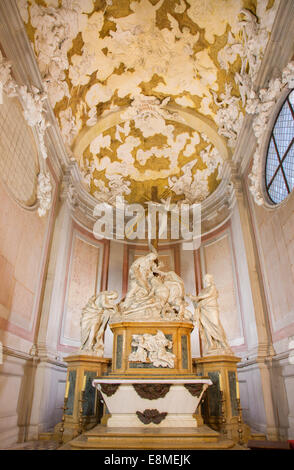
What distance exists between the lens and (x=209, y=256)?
10406mm

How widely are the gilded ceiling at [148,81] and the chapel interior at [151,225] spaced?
0.05 m

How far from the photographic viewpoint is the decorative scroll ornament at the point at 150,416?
15.7ft

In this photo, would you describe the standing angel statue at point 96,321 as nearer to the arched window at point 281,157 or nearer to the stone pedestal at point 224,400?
the stone pedestal at point 224,400

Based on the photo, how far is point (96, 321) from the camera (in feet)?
20.9

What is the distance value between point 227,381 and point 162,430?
170cm

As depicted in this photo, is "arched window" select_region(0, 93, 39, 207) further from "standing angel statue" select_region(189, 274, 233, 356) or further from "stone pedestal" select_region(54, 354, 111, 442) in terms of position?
"standing angel statue" select_region(189, 274, 233, 356)

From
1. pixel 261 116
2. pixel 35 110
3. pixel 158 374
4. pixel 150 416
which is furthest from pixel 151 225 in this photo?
pixel 150 416

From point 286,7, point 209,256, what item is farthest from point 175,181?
point 286,7

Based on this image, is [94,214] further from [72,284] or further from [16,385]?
[16,385]

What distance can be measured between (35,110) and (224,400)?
6.59 m

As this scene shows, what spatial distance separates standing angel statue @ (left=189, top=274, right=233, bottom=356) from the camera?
6.04 meters

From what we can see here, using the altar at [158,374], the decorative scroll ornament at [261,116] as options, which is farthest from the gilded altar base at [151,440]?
the decorative scroll ornament at [261,116]

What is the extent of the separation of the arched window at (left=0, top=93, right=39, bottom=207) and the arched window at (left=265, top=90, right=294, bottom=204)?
5.18 metres

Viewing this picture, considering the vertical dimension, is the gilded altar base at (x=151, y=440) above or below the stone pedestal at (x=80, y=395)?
below
